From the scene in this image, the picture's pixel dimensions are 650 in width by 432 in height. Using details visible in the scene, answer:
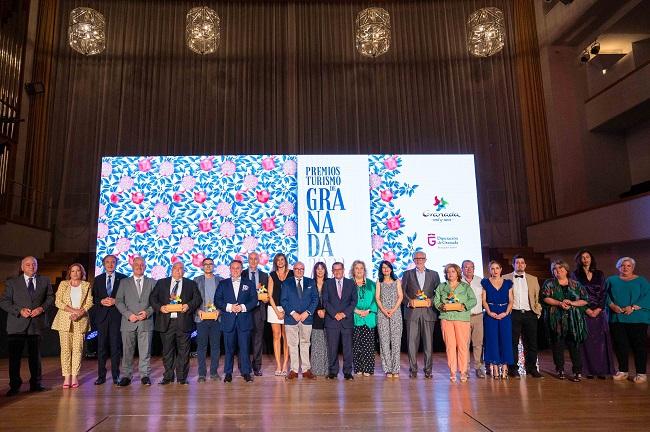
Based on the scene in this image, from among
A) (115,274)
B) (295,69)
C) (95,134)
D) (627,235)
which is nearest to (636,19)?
(627,235)

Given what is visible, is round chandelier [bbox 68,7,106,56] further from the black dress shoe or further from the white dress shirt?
the white dress shirt

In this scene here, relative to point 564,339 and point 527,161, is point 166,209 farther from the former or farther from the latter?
point 527,161

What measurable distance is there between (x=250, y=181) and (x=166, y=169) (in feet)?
5.28

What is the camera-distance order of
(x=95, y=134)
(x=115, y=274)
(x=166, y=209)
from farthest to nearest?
1. (x=95, y=134)
2. (x=166, y=209)
3. (x=115, y=274)

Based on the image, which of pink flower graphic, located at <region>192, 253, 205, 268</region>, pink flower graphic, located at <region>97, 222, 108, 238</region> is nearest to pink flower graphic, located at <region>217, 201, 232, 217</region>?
pink flower graphic, located at <region>192, 253, 205, 268</region>

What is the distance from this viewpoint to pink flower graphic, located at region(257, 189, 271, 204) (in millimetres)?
8547

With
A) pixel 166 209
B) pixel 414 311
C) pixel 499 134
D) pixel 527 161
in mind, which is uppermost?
pixel 499 134

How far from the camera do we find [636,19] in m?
10.0

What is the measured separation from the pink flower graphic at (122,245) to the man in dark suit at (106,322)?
3.16 meters

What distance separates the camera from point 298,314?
5.38m

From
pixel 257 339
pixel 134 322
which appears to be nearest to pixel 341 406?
pixel 257 339

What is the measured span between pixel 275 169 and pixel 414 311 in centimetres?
433

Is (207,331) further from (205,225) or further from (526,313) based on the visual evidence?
(526,313)

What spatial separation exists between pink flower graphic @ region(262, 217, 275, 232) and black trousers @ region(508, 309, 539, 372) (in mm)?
4665
